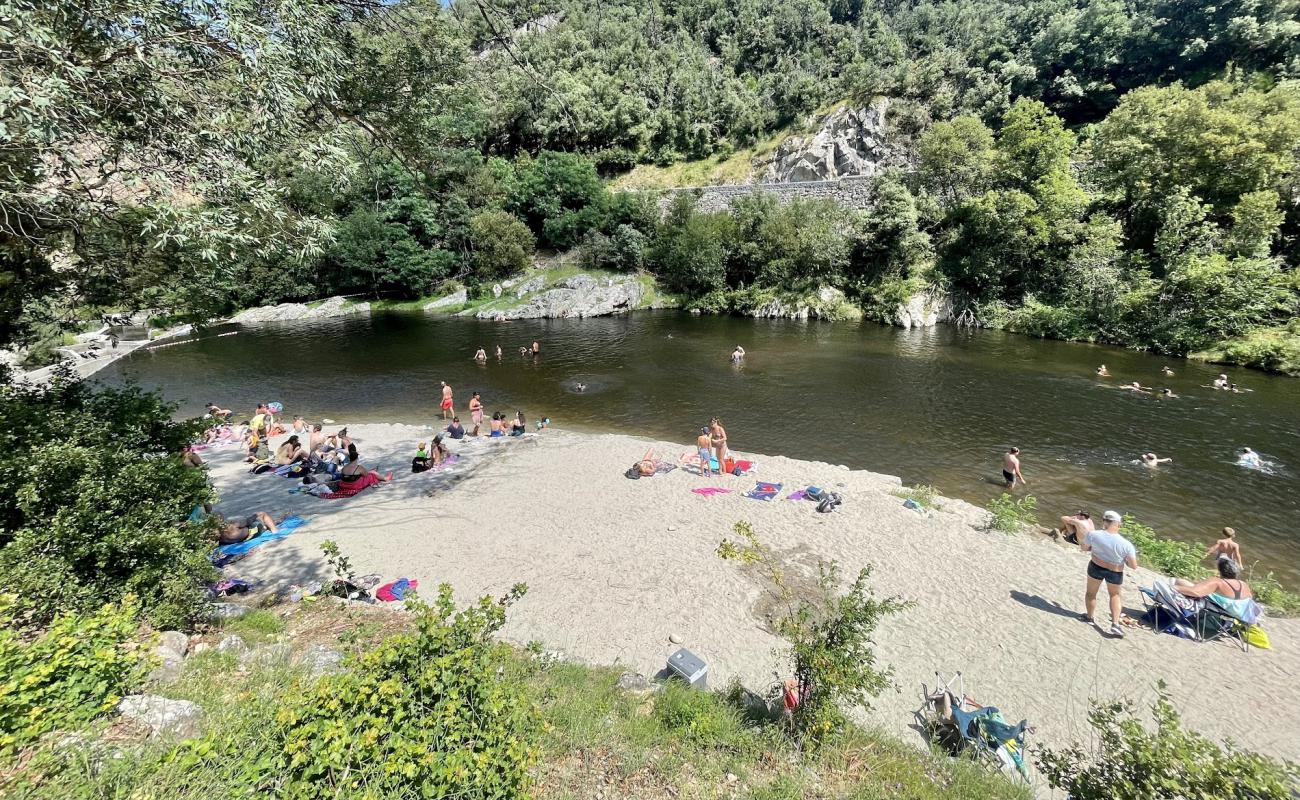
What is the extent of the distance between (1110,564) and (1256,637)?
93.3 inches

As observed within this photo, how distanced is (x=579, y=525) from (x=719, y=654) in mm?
5163

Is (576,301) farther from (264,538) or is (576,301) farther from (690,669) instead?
(690,669)

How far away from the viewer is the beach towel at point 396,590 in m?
8.95

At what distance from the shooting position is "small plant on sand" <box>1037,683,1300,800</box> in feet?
11.1

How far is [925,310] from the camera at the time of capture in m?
40.6

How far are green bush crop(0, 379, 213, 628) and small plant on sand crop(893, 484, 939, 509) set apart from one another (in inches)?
564

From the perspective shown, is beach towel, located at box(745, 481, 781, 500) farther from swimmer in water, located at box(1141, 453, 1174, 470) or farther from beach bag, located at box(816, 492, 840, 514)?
swimmer in water, located at box(1141, 453, 1174, 470)

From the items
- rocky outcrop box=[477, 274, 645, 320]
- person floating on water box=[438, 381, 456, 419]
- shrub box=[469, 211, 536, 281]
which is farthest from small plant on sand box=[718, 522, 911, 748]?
shrub box=[469, 211, 536, 281]

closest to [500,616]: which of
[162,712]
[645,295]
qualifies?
[162,712]

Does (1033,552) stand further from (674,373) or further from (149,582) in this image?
(674,373)

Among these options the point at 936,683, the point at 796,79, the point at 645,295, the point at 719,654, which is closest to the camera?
the point at 936,683

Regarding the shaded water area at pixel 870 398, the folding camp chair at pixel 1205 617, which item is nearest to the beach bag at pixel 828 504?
the shaded water area at pixel 870 398

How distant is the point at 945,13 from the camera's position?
220 feet

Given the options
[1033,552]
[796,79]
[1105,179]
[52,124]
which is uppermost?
[796,79]
